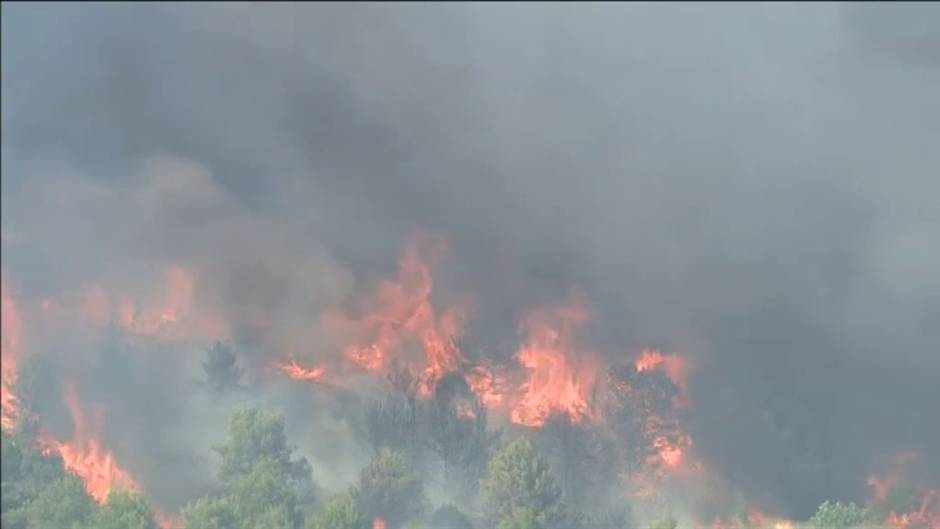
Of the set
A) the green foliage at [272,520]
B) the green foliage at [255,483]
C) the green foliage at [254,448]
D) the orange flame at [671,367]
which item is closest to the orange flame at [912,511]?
the orange flame at [671,367]

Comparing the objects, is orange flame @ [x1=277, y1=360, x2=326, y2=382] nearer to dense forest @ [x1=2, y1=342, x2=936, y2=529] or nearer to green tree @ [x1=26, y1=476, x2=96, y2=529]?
dense forest @ [x1=2, y1=342, x2=936, y2=529]

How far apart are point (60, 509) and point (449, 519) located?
20319 millimetres

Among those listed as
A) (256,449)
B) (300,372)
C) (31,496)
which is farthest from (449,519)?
(300,372)

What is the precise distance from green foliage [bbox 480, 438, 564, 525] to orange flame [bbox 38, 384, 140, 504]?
28.8m

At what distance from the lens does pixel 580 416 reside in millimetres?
77375

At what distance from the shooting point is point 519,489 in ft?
174

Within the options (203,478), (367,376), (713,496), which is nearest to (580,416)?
(713,496)

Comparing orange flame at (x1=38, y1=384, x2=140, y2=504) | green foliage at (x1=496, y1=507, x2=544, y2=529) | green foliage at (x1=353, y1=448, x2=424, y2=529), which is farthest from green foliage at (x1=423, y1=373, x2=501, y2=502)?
orange flame at (x1=38, y1=384, x2=140, y2=504)

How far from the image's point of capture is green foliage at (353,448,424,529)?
187ft

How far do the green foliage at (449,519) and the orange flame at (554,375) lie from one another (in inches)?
755

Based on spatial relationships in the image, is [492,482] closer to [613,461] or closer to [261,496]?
[261,496]

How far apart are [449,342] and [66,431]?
98.9 feet

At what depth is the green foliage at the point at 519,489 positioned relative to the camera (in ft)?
174

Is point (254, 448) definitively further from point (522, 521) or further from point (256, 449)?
point (522, 521)
